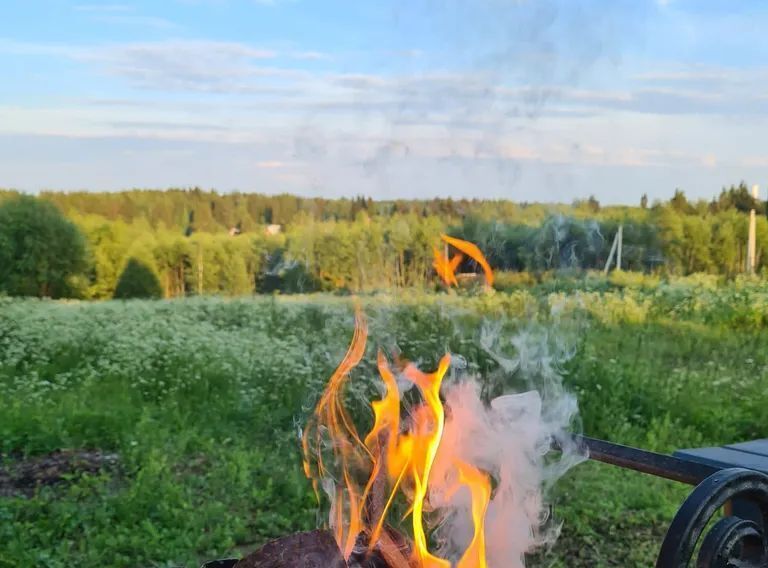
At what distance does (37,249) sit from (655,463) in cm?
540

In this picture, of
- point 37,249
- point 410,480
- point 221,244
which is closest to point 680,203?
point 221,244

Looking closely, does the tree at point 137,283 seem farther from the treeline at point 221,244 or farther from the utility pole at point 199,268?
the utility pole at point 199,268

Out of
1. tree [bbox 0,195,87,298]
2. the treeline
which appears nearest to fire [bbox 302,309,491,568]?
the treeline

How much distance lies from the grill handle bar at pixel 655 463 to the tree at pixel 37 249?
5.10 meters

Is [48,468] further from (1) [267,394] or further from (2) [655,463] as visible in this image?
(2) [655,463]

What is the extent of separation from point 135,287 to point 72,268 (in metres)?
0.48

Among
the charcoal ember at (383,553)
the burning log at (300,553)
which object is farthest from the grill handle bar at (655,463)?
the burning log at (300,553)

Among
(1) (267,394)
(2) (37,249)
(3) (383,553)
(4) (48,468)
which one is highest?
(2) (37,249)

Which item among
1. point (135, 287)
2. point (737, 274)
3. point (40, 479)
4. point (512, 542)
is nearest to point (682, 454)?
point (512, 542)

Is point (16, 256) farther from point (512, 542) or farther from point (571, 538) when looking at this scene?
point (512, 542)

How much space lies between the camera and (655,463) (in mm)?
1963

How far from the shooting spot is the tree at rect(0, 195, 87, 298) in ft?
20.3

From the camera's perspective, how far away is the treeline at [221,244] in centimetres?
Answer: 613

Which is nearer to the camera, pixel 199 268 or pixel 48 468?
pixel 48 468
